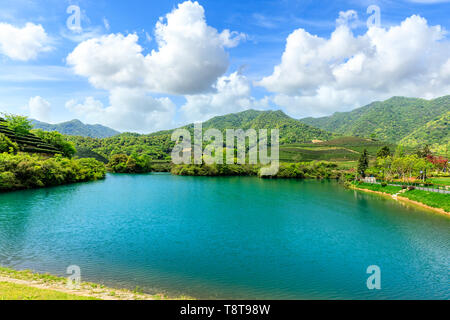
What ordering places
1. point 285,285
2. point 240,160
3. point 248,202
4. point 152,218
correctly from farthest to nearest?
point 240,160, point 248,202, point 152,218, point 285,285

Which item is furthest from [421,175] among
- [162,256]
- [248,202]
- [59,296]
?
[59,296]

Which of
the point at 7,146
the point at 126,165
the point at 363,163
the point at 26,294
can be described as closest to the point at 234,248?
the point at 26,294

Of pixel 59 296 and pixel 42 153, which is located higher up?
pixel 42 153

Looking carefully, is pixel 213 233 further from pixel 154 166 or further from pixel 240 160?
pixel 154 166

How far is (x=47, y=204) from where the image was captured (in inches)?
1447

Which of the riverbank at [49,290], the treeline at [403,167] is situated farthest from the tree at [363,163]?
the riverbank at [49,290]

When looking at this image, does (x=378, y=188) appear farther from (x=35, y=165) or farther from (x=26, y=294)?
(x=35, y=165)

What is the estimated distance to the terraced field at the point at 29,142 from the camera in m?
71.8

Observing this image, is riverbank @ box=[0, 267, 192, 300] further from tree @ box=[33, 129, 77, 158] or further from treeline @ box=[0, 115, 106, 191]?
tree @ box=[33, 129, 77, 158]

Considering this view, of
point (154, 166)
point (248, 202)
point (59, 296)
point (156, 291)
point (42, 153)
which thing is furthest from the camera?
point (154, 166)

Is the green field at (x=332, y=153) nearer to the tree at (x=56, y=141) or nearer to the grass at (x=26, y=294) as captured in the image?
the tree at (x=56, y=141)

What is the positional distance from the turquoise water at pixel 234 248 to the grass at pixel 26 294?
3625 millimetres

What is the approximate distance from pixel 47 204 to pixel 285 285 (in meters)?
36.3

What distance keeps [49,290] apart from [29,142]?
83213 mm
